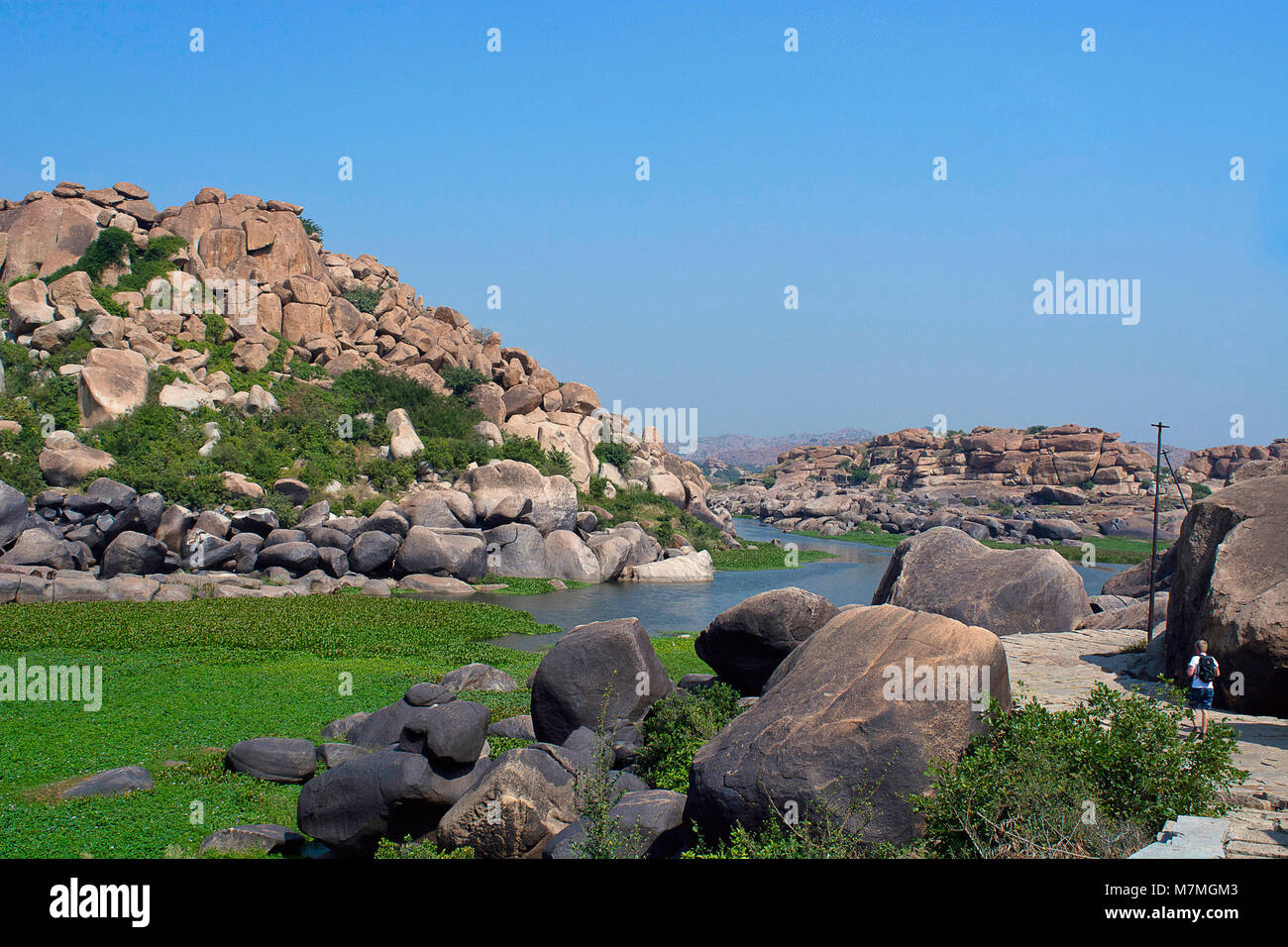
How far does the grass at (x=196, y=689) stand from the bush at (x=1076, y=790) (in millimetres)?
7048

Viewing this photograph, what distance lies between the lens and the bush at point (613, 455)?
51.7 m

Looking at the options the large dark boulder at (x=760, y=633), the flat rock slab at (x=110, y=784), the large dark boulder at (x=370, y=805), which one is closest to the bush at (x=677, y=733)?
the large dark boulder at (x=760, y=633)

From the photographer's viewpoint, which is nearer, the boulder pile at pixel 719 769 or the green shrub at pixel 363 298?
the boulder pile at pixel 719 769

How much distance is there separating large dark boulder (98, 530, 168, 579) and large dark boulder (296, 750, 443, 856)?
72.0 feet

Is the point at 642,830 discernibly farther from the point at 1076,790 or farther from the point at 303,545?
the point at 303,545

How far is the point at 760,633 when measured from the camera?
12.7m

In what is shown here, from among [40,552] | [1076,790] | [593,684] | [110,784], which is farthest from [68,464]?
[1076,790]

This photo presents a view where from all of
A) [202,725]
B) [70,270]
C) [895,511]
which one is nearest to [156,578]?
[202,725]

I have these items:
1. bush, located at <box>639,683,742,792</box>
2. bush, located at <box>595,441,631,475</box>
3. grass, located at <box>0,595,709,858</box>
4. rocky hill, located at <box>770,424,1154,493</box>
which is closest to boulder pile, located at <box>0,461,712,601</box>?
grass, located at <box>0,595,709,858</box>

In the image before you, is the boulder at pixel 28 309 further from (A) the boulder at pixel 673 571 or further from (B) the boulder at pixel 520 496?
(A) the boulder at pixel 673 571

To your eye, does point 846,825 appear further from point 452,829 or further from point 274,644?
point 274,644

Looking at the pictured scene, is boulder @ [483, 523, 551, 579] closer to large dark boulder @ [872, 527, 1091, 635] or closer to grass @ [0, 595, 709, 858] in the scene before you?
grass @ [0, 595, 709, 858]

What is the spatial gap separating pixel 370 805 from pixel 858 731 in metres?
4.92
